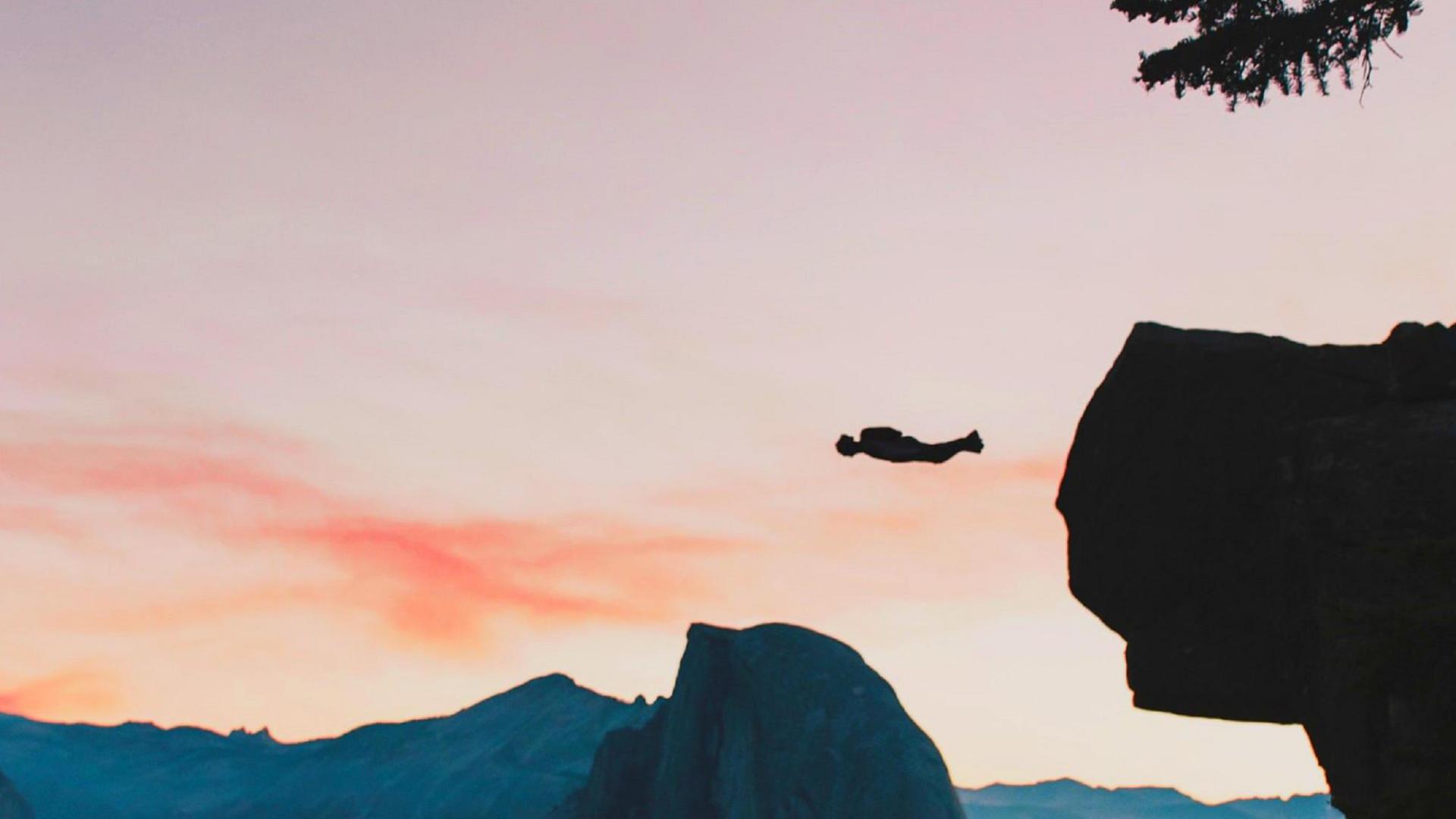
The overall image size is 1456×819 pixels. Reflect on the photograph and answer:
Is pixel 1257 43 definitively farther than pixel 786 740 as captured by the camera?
No

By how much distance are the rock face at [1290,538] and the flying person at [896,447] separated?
4.29 m

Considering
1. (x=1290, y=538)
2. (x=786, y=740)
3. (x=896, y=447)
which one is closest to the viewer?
(x=1290, y=538)

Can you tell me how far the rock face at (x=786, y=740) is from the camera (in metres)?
156

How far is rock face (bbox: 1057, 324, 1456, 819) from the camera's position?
566 inches

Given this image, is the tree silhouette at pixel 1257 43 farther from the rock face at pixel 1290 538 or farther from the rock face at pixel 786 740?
the rock face at pixel 786 740

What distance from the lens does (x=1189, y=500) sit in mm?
22000

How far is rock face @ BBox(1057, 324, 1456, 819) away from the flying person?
4.29 metres

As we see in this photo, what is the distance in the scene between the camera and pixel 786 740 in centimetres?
16362

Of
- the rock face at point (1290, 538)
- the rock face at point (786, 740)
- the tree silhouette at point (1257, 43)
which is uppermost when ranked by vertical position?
the rock face at point (786, 740)

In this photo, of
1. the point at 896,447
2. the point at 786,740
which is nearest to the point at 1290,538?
the point at 896,447

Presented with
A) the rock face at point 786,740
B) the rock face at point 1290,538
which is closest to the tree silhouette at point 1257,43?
the rock face at point 1290,538

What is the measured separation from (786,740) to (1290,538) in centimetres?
15100

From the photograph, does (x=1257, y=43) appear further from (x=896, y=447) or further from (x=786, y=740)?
(x=786, y=740)

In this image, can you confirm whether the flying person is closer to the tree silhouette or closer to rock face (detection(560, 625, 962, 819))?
the tree silhouette
